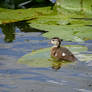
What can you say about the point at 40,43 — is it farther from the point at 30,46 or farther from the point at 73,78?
the point at 73,78

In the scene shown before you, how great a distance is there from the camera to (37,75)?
5.13m

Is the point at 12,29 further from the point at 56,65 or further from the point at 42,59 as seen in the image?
the point at 56,65

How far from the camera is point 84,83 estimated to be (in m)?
4.74

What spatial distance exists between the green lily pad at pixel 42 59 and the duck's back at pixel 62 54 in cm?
11

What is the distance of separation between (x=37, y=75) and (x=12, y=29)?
3495 mm

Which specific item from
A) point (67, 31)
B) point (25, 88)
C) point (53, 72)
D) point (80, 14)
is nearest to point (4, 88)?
point (25, 88)

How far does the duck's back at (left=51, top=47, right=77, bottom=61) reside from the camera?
5.82 metres

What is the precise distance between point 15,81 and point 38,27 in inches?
121

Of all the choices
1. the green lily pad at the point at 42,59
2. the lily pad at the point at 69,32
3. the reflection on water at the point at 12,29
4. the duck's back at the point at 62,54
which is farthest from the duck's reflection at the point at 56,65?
the reflection on water at the point at 12,29

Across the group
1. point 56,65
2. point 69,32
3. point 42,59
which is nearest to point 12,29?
point 69,32

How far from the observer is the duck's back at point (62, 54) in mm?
5824

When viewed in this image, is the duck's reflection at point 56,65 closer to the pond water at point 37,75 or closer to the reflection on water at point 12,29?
the pond water at point 37,75

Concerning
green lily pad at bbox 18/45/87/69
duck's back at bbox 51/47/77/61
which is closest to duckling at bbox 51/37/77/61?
duck's back at bbox 51/47/77/61

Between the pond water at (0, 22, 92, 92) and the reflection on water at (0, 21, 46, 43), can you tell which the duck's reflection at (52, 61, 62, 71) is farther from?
the reflection on water at (0, 21, 46, 43)
